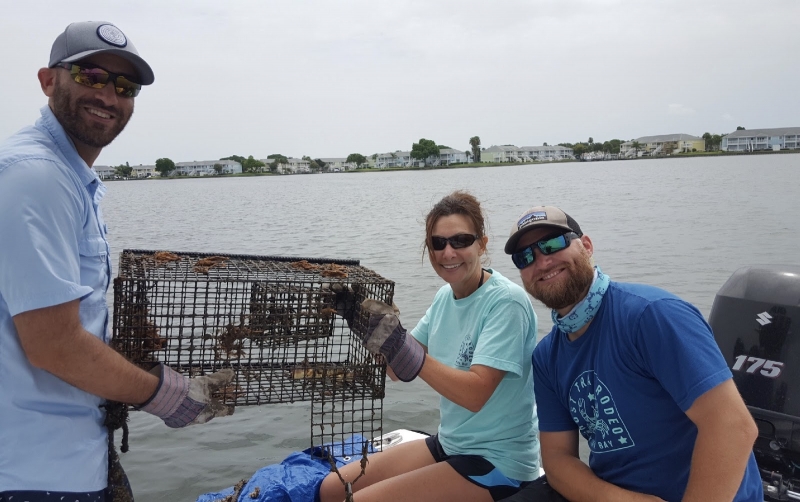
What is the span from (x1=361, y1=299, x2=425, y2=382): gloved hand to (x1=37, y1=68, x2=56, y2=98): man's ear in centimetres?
134

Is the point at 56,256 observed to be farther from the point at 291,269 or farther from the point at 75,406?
the point at 291,269

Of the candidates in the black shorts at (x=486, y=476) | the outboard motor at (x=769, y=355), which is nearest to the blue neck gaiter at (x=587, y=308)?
the black shorts at (x=486, y=476)

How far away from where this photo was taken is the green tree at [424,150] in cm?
11875

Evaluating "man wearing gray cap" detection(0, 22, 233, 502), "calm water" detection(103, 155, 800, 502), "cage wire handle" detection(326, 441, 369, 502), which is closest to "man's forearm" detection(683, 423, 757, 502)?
"cage wire handle" detection(326, 441, 369, 502)

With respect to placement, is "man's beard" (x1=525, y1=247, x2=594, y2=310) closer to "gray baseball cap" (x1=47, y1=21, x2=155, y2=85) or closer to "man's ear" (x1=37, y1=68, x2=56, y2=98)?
"gray baseball cap" (x1=47, y1=21, x2=155, y2=85)

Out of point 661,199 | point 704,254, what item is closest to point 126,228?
point 704,254

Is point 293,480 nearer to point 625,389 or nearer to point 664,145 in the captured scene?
point 625,389

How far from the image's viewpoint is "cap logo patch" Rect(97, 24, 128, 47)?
199cm

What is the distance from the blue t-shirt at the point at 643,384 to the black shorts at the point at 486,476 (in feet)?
1.34

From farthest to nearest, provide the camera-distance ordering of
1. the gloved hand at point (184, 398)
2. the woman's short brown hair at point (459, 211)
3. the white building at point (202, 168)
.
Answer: the white building at point (202, 168) → the woman's short brown hair at point (459, 211) → the gloved hand at point (184, 398)

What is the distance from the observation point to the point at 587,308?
7.64 ft

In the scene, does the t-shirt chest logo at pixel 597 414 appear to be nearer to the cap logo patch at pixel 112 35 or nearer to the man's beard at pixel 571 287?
the man's beard at pixel 571 287

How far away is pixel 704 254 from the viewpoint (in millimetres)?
13875

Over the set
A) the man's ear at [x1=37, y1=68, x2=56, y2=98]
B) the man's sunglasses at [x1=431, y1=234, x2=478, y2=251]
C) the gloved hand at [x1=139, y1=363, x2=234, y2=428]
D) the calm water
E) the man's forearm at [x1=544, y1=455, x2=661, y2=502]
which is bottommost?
the calm water
